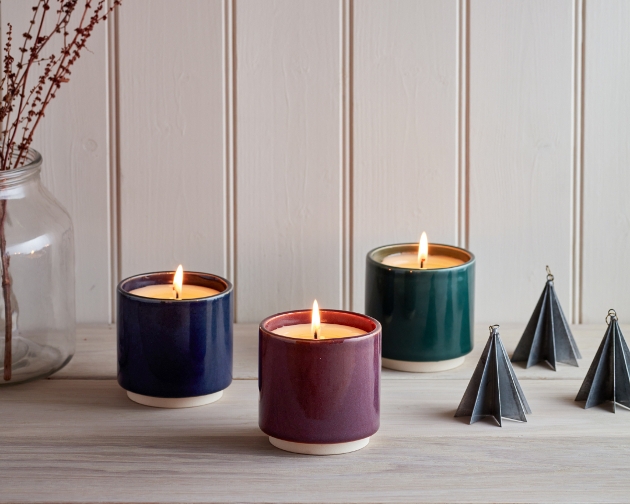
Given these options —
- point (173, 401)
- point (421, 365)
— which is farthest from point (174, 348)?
point (421, 365)

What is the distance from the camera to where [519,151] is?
987 millimetres

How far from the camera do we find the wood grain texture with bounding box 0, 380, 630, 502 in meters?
0.61

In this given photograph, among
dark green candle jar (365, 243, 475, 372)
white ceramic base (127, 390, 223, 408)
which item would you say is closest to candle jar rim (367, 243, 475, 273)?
dark green candle jar (365, 243, 475, 372)

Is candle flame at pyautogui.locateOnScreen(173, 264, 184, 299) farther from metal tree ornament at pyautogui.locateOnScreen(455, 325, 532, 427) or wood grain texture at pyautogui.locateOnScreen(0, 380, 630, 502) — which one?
metal tree ornament at pyautogui.locateOnScreen(455, 325, 532, 427)

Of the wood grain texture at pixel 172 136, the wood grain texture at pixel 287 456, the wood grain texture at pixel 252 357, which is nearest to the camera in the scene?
the wood grain texture at pixel 287 456

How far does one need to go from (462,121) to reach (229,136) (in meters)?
0.28

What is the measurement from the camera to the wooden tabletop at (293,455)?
2.01 ft

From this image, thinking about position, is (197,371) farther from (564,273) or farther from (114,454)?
(564,273)

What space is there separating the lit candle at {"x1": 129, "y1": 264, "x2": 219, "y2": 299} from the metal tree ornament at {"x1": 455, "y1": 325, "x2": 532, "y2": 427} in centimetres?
26

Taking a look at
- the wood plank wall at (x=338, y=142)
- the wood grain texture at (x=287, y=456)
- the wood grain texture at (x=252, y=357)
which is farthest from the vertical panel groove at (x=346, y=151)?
the wood grain texture at (x=287, y=456)

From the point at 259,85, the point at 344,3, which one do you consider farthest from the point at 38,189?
the point at 344,3

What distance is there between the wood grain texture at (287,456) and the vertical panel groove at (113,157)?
0.23m

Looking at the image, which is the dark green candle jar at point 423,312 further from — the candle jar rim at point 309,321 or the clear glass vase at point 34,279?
the clear glass vase at point 34,279

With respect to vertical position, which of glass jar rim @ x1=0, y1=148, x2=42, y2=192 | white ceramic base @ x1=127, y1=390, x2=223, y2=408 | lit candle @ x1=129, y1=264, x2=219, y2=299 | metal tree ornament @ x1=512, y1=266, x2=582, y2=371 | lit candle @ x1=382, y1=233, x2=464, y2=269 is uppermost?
glass jar rim @ x1=0, y1=148, x2=42, y2=192
